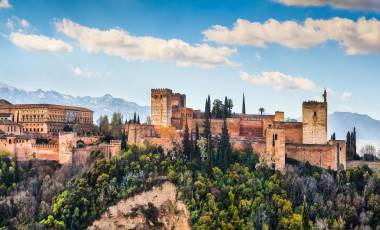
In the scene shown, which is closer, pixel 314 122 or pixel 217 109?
pixel 314 122

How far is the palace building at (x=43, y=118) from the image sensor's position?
6512cm

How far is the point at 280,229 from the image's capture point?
41.7 meters

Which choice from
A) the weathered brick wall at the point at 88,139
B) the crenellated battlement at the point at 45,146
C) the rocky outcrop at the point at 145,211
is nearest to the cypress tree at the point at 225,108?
the weathered brick wall at the point at 88,139

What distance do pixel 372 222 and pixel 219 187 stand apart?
40.0ft

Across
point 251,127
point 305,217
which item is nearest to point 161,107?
point 251,127

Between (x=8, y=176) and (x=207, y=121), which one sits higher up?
(x=207, y=121)

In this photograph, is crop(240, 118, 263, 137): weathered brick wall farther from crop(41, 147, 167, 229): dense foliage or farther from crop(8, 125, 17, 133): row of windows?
crop(8, 125, 17, 133): row of windows

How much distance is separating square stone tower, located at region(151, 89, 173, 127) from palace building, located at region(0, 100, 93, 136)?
1274 cm

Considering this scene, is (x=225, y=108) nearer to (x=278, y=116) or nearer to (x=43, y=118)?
(x=278, y=116)

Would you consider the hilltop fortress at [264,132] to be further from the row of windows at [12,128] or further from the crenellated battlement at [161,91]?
the row of windows at [12,128]

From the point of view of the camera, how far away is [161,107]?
55.8m

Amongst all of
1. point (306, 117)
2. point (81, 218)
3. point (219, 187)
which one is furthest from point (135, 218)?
point (306, 117)

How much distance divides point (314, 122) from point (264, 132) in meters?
4.97

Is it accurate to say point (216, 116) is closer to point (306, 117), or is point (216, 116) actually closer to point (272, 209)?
point (306, 117)
